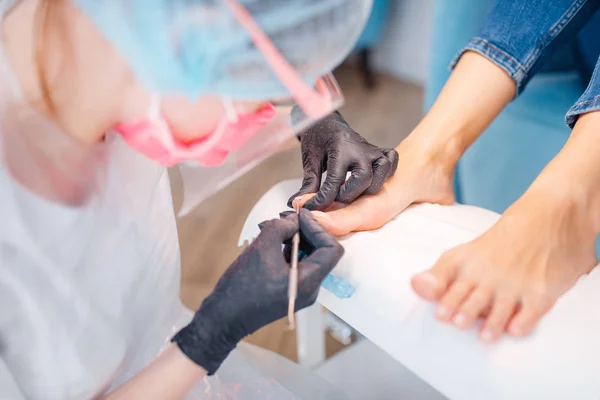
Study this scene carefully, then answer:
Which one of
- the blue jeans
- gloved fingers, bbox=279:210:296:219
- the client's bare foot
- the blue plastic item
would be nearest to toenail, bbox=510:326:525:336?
the client's bare foot

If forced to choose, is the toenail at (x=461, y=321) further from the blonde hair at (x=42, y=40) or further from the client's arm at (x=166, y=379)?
the blonde hair at (x=42, y=40)

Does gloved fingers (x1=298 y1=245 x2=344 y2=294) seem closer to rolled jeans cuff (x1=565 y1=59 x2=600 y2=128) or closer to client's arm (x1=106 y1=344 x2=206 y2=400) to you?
client's arm (x1=106 y1=344 x2=206 y2=400)

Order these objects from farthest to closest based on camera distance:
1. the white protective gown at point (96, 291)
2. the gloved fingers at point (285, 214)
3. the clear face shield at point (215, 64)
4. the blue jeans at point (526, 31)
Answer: the blue jeans at point (526, 31) → the gloved fingers at point (285, 214) → the white protective gown at point (96, 291) → the clear face shield at point (215, 64)

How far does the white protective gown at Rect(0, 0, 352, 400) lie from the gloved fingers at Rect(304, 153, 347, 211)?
196 millimetres

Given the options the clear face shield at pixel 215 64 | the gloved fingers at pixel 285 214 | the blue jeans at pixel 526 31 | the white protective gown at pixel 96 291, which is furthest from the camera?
the blue jeans at pixel 526 31

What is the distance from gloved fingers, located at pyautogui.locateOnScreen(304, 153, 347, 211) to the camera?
2.23 ft

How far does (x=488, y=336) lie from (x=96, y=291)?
16.4 inches

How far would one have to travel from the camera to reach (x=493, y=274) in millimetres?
629

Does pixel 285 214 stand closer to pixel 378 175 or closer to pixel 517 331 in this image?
pixel 378 175

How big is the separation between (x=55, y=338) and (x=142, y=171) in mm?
211

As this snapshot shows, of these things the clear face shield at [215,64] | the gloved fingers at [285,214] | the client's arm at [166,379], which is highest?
the clear face shield at [215,64]

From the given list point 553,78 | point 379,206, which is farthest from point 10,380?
point 553,78

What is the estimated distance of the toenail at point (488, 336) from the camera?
0.56 m

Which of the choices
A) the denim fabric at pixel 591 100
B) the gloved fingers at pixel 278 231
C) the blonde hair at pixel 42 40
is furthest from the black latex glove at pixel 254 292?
the denim fabric at pixel 591 100
